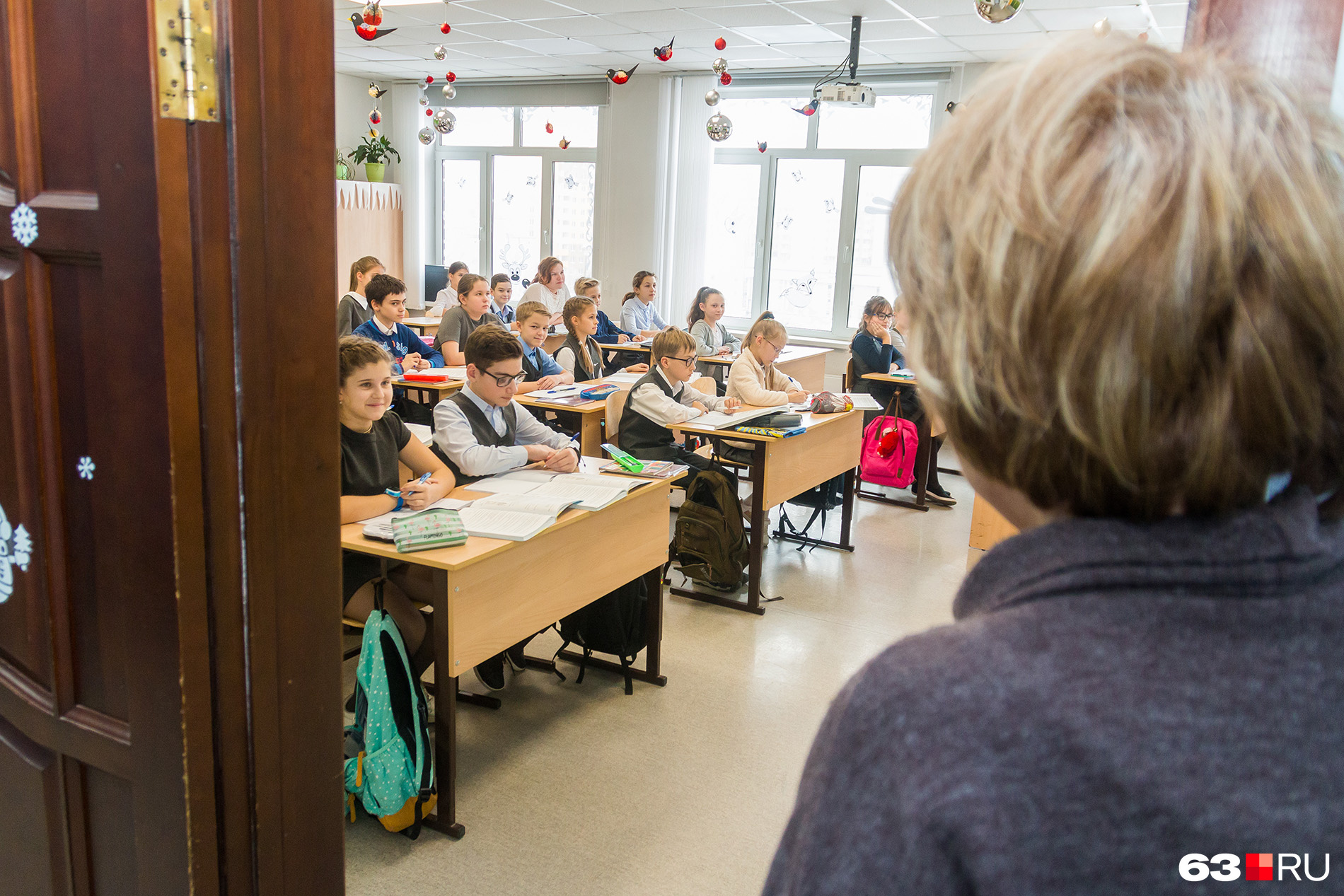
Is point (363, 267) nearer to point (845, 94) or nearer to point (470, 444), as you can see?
point (845, 94)

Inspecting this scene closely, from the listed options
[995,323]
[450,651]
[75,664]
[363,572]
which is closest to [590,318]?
[363,572]

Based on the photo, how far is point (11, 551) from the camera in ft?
3.70

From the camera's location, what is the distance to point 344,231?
959 cm

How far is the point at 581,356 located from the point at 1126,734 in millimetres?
5636

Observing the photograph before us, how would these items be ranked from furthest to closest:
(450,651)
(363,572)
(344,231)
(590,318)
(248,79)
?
(344,231), (590,318), (363,572), (450,651), (248,79)

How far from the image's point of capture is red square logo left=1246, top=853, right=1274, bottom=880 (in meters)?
0.40

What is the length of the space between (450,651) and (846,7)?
5109mm

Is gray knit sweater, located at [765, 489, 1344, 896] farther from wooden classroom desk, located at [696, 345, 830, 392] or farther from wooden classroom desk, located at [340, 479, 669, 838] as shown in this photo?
wooden classroom desk, located at [696, 345, 830, 392]

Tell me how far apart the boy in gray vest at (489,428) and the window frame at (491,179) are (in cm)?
665

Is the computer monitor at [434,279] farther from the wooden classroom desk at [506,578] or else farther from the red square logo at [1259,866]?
the red square logo at [1259,866]

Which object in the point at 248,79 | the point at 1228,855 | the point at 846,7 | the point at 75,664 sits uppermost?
the point at 846,7

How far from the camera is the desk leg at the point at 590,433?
182 inches

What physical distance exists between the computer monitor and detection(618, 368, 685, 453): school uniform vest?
17.5 ft

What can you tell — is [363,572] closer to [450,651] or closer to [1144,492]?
[450,651]
